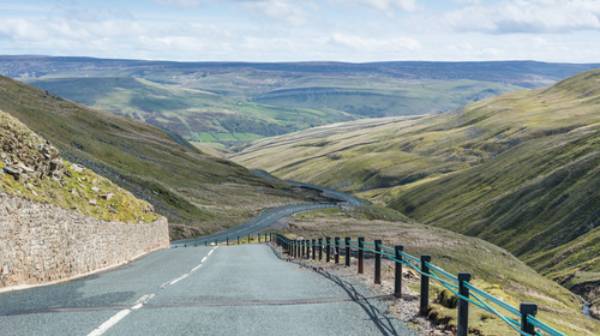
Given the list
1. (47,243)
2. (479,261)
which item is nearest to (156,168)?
(479,261)

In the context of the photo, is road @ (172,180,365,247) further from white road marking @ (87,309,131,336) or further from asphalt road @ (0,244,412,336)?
white road marking @ (87,309,131,336)

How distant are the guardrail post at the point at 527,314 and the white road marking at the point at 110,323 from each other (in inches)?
266

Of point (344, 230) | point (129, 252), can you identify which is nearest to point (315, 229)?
point (344, 230)

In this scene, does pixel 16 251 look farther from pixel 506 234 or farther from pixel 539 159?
pixel 539 159

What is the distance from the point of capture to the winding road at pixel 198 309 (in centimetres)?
1202

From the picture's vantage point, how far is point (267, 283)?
2038cm

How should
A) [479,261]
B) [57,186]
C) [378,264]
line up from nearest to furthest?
[378,264] < [57,186] < [479,261]

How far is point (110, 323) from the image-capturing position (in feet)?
40.0

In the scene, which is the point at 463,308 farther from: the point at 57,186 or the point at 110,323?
the point at 57,186

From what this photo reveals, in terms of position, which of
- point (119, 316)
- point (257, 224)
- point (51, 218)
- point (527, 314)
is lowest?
point (257, 224)

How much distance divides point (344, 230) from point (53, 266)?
6569 cm

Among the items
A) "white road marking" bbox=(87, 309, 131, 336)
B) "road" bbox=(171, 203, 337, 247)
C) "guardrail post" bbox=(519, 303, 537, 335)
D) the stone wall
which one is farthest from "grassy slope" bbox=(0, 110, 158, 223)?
"road" bbox=(171, 203, 337, 247)

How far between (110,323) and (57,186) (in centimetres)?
2141

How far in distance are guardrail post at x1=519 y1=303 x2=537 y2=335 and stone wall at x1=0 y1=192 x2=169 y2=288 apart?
15.6m
